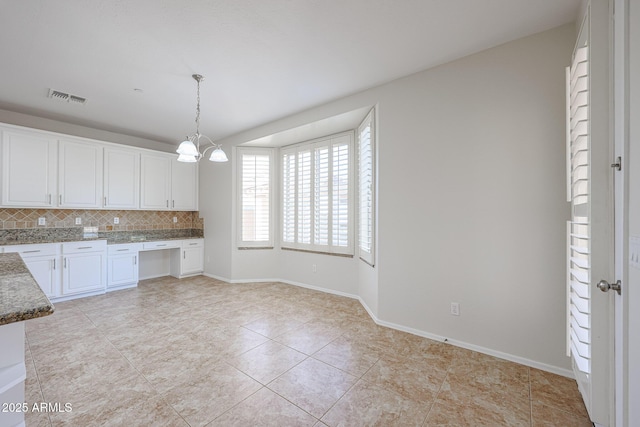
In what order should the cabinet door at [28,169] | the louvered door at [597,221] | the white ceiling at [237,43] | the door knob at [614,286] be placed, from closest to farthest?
1. the door knob at [614,286]
2. the louvered door at [597,221]
3. the white ceiling at [237,43]
4. the cabinet door at [28,169]

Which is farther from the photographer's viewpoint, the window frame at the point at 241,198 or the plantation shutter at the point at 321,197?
the window frame at the point at 241,198

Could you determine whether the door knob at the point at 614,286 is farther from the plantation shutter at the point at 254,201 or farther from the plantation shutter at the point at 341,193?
the plantation shutter at the point at 254,201

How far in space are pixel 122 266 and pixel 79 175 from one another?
63.4 inches

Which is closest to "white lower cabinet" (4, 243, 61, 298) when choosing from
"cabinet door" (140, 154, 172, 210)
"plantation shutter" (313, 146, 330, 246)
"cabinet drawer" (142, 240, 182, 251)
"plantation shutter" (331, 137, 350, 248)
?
"cabinet drawer" (142, 240, 182, 251)

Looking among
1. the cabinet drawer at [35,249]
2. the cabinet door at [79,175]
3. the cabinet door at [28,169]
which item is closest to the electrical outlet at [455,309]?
the cabinet drawer at [35,249]

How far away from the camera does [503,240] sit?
2312 mm

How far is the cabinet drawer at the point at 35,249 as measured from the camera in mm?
3433

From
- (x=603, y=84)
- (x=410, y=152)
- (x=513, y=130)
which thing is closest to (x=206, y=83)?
(x=410, y=152)

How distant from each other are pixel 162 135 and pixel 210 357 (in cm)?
434

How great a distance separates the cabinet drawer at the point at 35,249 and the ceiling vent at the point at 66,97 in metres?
2.00

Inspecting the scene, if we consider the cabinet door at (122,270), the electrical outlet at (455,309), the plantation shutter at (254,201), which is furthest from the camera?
the plantation shutter at (254,201)

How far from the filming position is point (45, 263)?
12.1 ft

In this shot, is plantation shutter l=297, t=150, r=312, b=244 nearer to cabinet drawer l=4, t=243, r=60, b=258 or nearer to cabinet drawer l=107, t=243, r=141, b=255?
cabinet drawer l=107, t=243, r=141, b=255

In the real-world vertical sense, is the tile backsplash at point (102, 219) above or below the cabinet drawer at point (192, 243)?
above
